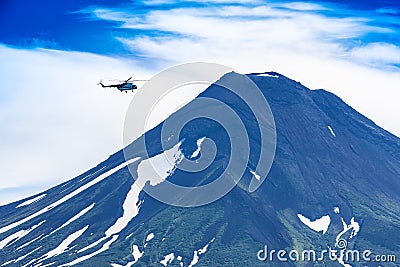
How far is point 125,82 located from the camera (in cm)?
11550

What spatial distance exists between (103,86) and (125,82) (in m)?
3.51

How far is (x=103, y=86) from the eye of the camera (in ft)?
384
